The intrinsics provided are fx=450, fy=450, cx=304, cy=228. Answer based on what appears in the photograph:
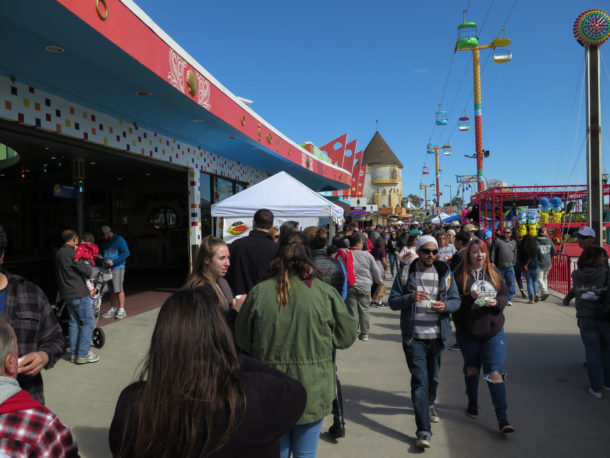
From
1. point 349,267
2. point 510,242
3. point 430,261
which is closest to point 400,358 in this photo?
point 349,267

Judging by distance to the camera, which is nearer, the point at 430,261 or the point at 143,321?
the point at 430,261

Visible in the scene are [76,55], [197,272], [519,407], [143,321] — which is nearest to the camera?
[197,272]

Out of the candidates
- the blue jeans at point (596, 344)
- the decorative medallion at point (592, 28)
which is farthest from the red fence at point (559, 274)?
the blue jeans at point (596, 344)

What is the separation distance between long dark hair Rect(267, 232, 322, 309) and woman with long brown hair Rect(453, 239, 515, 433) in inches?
73.3

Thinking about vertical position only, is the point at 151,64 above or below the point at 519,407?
above

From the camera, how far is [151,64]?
565 cm

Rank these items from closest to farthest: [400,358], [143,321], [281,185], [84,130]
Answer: [400,358]
[84,130]
[143,321]
[281,185]

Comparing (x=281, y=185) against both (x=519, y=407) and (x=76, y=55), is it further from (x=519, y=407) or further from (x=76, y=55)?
(x=519, y=407)

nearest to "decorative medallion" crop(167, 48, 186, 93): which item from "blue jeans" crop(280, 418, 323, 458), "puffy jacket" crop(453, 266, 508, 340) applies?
"puffy jacket" crop(453, 266, 508, 340)

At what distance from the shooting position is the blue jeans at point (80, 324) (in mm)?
5727

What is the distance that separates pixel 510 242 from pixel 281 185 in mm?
4756

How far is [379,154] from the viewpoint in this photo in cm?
6059

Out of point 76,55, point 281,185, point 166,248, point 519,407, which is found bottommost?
point 519,407

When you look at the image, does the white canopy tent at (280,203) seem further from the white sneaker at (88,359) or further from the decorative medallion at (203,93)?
the white sneaker at (88,359)
